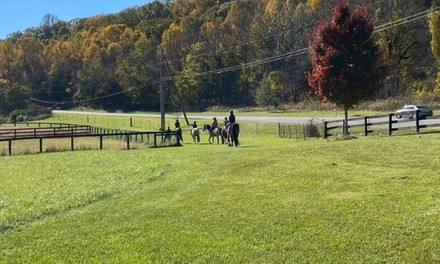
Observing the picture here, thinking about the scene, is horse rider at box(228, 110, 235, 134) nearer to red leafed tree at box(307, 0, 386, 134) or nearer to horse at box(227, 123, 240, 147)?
horse at box(227, 123, 240, 147)

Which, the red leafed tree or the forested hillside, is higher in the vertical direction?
the forested hillside

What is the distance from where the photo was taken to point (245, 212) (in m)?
10.7

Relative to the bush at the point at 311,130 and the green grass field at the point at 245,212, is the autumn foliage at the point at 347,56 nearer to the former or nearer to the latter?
the bush at the point at 311,130

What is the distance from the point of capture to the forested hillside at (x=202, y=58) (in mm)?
70438

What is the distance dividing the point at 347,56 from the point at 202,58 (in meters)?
80.9

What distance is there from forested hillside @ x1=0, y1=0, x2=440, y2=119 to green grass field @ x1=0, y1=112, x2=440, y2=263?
41.7m

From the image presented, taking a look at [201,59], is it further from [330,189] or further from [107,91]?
[330,189]

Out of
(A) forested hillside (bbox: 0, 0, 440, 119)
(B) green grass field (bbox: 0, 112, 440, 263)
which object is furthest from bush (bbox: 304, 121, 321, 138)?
(A) forested hillside (bbox: 0, 0, 440, 119)

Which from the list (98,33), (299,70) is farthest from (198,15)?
(299,70)

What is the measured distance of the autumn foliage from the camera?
2802 centimetres

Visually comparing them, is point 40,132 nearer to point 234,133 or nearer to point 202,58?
point 234,133

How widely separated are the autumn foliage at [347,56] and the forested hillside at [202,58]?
2750 cm

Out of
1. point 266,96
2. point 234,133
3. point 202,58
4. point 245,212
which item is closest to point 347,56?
point 234,133

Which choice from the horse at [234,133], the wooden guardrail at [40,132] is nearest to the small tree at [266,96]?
the wooden guardrail at [40,132]
